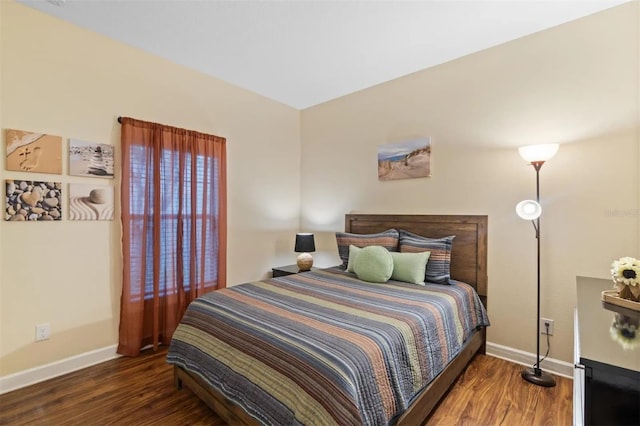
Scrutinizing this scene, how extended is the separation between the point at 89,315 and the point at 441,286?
3045 mm

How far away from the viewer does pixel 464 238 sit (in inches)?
113

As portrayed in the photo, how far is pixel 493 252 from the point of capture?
2.73m

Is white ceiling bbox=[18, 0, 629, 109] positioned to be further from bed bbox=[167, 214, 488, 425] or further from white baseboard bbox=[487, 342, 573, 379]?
white baseboard bbox=[487, 342, 573, 379]

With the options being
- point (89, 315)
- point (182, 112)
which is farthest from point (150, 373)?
point (182, 112)

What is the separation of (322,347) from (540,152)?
215 centimetres

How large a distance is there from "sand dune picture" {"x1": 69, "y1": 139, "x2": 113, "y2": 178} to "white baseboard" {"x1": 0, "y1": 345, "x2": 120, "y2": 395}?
1.52m

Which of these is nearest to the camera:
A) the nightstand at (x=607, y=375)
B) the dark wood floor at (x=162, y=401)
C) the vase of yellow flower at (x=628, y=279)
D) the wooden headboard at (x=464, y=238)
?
the nightstand at (x=607, y=375)

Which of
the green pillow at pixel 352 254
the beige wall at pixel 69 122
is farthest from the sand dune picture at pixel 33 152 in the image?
the green pillow at pixel 352 254

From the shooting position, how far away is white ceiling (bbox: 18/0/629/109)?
7.21ft

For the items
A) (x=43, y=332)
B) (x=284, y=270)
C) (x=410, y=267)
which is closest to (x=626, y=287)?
(x=410, y=267)

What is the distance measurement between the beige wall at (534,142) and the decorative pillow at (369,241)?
422mm

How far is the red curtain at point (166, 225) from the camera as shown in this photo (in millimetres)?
2664

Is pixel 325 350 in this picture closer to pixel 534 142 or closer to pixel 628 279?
pixel 628 279

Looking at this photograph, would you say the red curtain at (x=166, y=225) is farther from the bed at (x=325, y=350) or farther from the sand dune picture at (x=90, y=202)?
the bed at (x=325, y=350)
